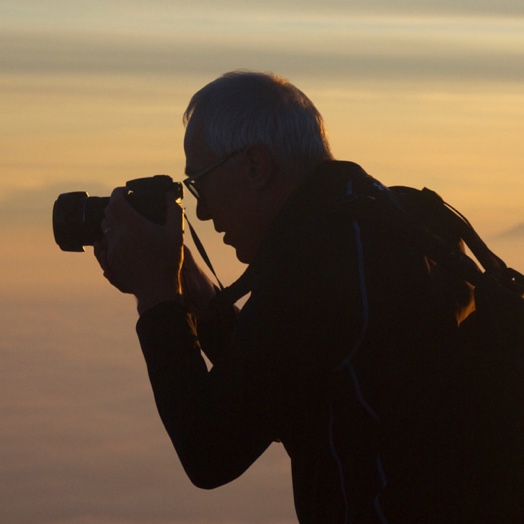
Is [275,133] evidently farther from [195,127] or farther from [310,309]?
[310,309]

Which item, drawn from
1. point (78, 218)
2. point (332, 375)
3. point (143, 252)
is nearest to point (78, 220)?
point (78, 218)

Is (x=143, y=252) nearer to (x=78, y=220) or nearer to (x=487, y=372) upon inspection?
(x=78, y=220)

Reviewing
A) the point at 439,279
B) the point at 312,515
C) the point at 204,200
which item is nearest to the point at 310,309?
the point at 439,279

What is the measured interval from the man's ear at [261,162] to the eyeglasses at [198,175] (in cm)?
4

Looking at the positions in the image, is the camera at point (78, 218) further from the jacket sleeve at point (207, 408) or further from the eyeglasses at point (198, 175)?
the jacket sleeve at point (207, 408)

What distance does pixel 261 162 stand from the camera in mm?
3031

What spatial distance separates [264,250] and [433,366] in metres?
0.55

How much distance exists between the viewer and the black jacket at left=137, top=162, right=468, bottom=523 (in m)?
2.55

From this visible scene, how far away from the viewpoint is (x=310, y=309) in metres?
2.54

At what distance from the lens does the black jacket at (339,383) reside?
8.38ft

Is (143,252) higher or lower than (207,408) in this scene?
higher

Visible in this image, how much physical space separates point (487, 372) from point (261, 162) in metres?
0.92

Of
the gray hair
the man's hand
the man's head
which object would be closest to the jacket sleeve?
the man's hand

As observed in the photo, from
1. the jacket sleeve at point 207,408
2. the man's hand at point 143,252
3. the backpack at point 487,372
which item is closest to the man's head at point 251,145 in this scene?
the man's hand at point 143,252
